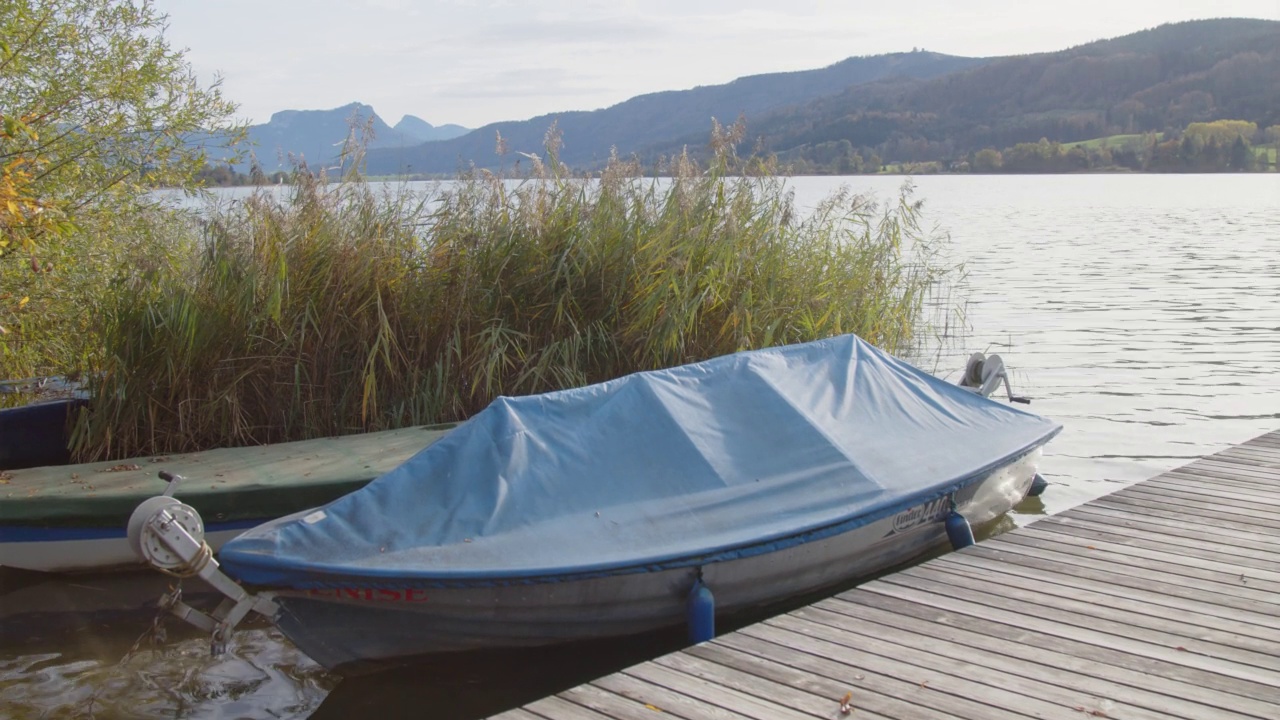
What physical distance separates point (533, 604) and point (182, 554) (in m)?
1.43

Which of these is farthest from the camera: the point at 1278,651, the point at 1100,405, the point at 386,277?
the point at 1100,405

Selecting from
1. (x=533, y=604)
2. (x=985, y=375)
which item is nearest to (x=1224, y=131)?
(x=985, y=375)

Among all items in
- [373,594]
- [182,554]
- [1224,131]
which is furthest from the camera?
[1224,131]

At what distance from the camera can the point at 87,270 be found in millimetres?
8328

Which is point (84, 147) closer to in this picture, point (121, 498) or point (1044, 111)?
point (121, 498)

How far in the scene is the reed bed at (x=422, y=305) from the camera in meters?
6.92

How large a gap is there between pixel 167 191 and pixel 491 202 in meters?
3.90

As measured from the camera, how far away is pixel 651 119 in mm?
69438

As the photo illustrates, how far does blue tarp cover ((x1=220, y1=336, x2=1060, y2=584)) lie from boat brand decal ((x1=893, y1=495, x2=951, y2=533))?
100 millimetres

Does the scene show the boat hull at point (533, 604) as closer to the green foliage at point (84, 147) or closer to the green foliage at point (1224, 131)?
the green foliage at point (84, 147)

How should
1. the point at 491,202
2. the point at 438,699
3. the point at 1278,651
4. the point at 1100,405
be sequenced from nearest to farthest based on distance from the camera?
the point at 1278,651 < the point at 438,699 < the point at 491,202 < the point at 1100,405

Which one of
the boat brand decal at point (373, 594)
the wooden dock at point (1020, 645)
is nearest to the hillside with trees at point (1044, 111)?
the wooden dock at point (1020, 645)

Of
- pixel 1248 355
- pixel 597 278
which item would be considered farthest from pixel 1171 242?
pixel 597 278

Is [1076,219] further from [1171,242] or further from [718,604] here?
[718,604]
